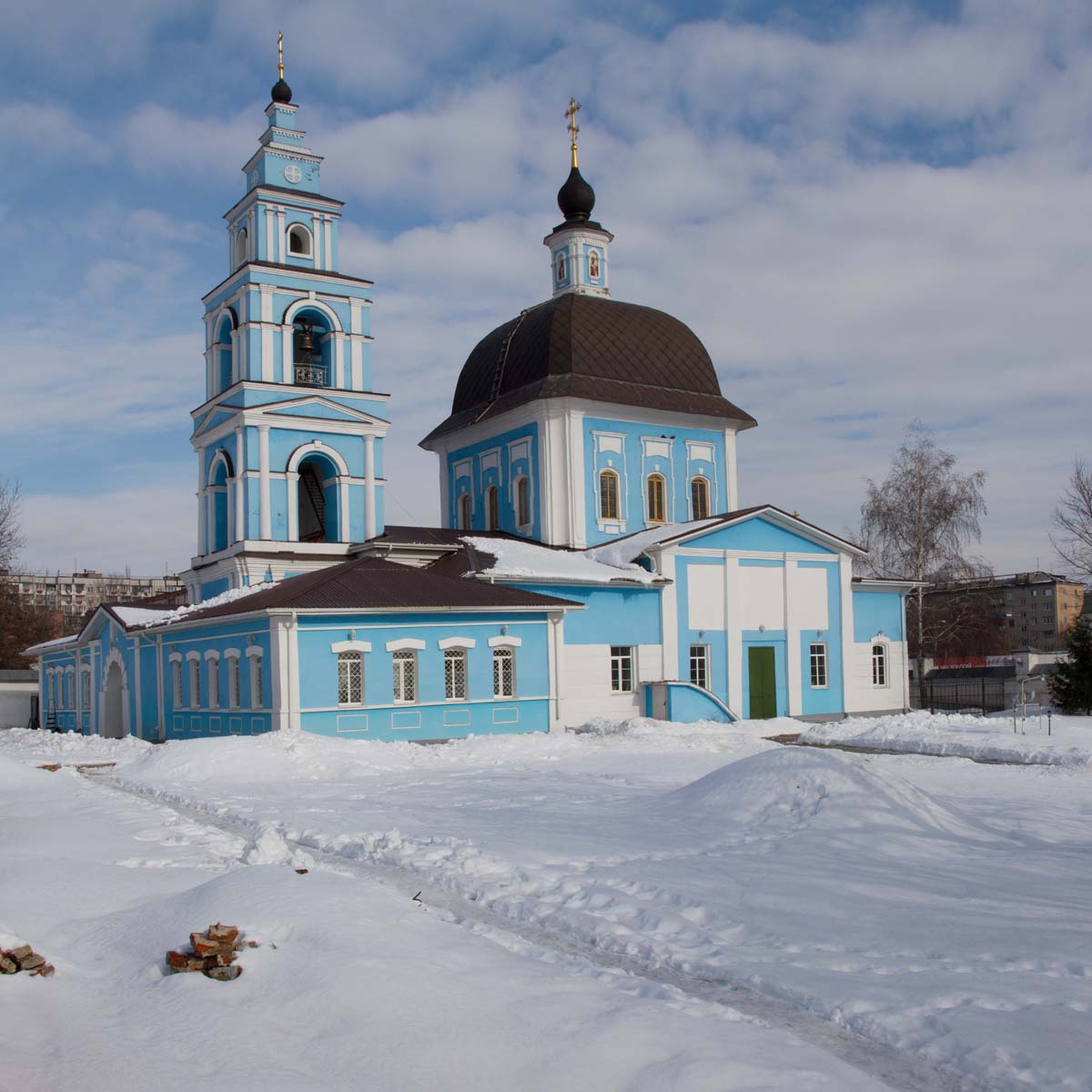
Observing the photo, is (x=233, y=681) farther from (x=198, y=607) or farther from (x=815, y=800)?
(x=815, y=800)

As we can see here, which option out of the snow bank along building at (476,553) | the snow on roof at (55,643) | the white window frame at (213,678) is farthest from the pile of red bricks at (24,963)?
the snow on roof at (55,643)

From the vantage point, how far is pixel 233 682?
22203 mm

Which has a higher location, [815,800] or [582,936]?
[815,800]

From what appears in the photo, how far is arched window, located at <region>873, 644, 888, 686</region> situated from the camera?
30.2m

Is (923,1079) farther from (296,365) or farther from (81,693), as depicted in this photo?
(81,693)

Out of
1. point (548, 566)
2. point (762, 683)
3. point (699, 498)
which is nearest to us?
point (548, 566)

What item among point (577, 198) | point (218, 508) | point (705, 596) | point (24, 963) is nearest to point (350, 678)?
point (705, 596)

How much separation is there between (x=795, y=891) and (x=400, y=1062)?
4.05 m

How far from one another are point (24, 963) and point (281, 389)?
73.1ft

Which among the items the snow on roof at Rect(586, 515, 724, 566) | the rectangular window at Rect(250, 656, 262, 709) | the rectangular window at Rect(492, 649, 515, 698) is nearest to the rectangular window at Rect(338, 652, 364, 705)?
the rectangular window at Rect(250, 656, 262, 709)

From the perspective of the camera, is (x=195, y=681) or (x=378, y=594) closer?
(x=378, y=594)

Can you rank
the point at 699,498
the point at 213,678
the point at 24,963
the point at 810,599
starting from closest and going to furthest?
the point at 24,963 < the point at 213,678 < the point at 810,599 < the point at 699,498

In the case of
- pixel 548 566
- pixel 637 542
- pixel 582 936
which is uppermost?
pixel 637 542

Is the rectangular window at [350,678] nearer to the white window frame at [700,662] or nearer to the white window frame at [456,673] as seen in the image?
the white window frame at [456,673]
